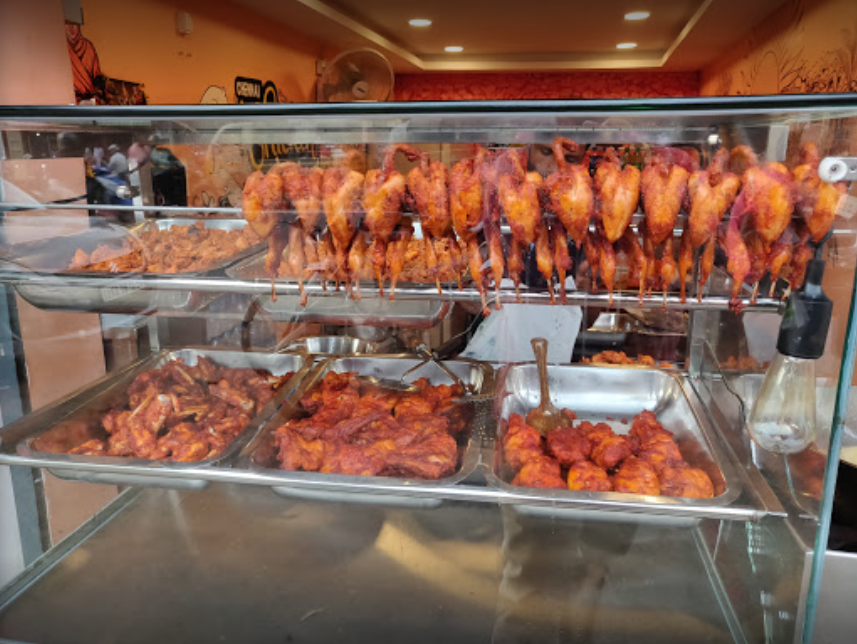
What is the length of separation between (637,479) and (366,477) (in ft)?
2.34

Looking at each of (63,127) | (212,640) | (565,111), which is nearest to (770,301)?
(565,111)

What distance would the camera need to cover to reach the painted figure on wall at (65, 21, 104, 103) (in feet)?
11.5

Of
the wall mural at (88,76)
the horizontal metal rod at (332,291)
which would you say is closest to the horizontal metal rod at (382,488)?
the horizontal metal rod at (332,291)

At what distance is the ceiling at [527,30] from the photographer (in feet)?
19.5

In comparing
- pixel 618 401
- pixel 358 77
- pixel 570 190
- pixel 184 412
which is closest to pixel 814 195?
pixel 570 190

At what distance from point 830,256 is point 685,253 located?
0.30 meters

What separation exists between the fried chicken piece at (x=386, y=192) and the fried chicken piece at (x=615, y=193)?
445mm

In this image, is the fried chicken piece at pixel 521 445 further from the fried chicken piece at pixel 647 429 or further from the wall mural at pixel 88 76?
the wall mural at pixel 88 76

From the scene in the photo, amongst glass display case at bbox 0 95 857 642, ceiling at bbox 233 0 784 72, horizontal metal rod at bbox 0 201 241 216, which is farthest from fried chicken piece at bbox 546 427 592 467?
ceiling at bbox 233 0 784 72

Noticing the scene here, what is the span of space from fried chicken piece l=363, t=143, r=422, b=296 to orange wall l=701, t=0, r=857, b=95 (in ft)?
9.10

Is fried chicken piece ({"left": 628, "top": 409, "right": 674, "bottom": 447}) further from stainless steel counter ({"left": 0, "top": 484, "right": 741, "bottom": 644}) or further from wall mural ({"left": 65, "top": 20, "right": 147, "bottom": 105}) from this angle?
wall mural ({"left": 65, "top": 20, "right": 147, "bottom": 105})

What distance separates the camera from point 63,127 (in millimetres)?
1699

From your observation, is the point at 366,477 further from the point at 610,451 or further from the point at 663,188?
the point at 663,188

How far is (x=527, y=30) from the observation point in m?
7.25
